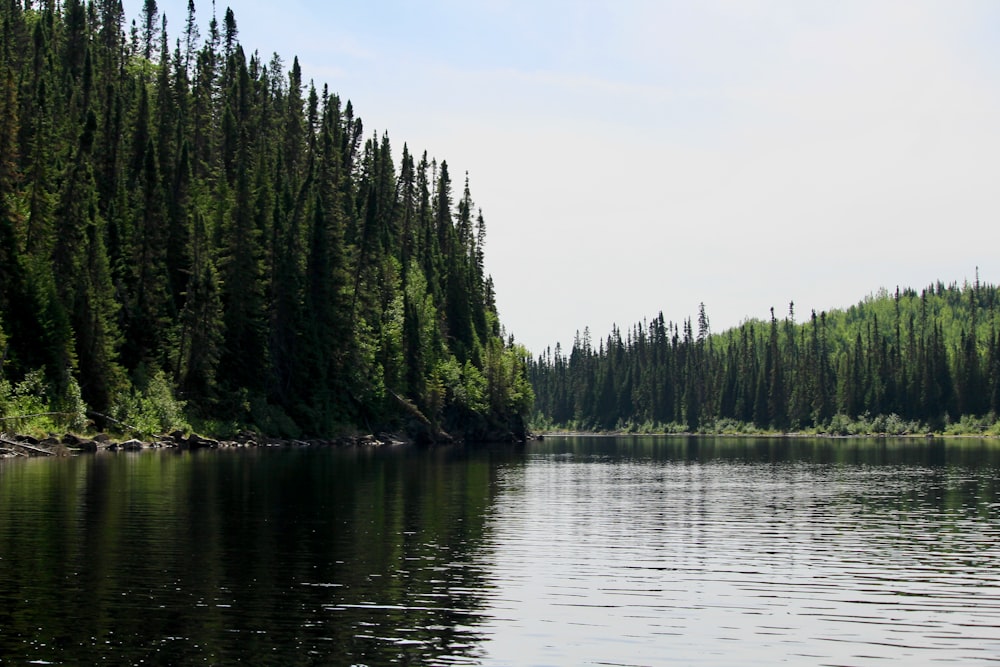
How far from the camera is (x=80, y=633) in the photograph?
2056cm

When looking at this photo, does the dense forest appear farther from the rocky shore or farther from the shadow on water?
the shadow on water

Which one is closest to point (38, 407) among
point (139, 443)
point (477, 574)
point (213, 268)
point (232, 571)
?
point (139, 443)

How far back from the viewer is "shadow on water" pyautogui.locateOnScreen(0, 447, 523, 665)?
20.3 m

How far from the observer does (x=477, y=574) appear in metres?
29.6

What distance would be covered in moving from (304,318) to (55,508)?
77748 mm

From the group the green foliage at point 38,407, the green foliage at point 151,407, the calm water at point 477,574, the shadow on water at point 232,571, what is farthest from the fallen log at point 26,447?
the shadow on water at point 232,571

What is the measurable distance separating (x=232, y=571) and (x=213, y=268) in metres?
76.3

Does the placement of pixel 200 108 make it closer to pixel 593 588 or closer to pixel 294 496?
pixel 294 496

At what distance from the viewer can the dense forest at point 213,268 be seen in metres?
86.6

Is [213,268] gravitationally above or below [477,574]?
above

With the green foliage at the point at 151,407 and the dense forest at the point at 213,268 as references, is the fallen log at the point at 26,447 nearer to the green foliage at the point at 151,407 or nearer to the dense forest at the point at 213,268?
the dense forest at the point at 213,268

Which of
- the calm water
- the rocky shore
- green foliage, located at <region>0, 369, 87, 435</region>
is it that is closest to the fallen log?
the rocky shore

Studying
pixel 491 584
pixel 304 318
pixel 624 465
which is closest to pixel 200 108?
pixel 304 318

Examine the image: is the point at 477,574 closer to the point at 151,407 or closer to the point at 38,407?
the point at 38,407
